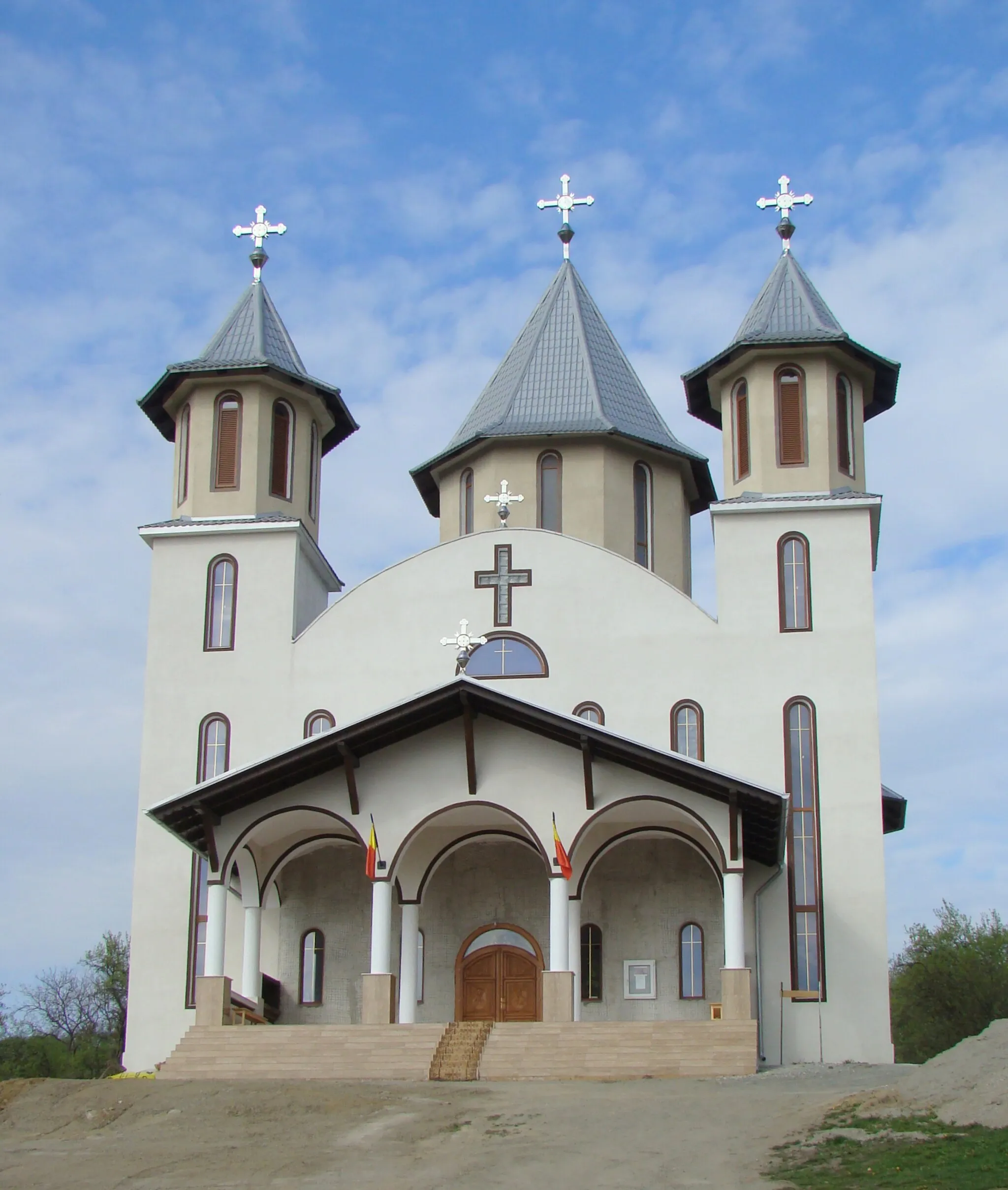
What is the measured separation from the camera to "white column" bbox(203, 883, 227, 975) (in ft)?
75.8

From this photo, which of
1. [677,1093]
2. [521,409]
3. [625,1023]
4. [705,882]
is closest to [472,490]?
[521,409]

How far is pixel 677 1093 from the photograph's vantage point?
747 inches

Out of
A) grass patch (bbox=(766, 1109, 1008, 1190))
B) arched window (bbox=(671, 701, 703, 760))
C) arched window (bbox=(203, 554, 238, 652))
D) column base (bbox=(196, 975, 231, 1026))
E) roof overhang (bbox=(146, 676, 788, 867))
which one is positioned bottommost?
grass patch (bbox=(766, 1109, 1008, 1190))

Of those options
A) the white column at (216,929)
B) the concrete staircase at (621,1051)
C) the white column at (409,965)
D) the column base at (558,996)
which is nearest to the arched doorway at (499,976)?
the white column at (409,965)

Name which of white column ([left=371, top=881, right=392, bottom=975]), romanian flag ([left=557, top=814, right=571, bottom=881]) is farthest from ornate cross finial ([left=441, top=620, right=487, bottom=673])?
white column ([left=371, top=881, right=392, bottom=975])

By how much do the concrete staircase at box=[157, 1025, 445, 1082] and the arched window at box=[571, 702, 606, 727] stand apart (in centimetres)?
594

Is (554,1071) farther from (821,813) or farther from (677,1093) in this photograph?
(821,813)

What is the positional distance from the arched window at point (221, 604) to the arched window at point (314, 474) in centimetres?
219

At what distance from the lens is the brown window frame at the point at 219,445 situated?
28.6m

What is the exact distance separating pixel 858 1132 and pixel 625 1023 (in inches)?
246

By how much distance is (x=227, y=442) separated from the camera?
28781 millimetres

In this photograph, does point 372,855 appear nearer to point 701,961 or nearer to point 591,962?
point 591,962

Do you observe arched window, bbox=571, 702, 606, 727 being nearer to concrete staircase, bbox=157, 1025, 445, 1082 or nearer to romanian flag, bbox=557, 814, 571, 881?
romanian flag, bbox=557, 814, 571, 881

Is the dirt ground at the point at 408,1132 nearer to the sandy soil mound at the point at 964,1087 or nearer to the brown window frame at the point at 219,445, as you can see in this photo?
the sandy soil mound at the point at 964,1087
